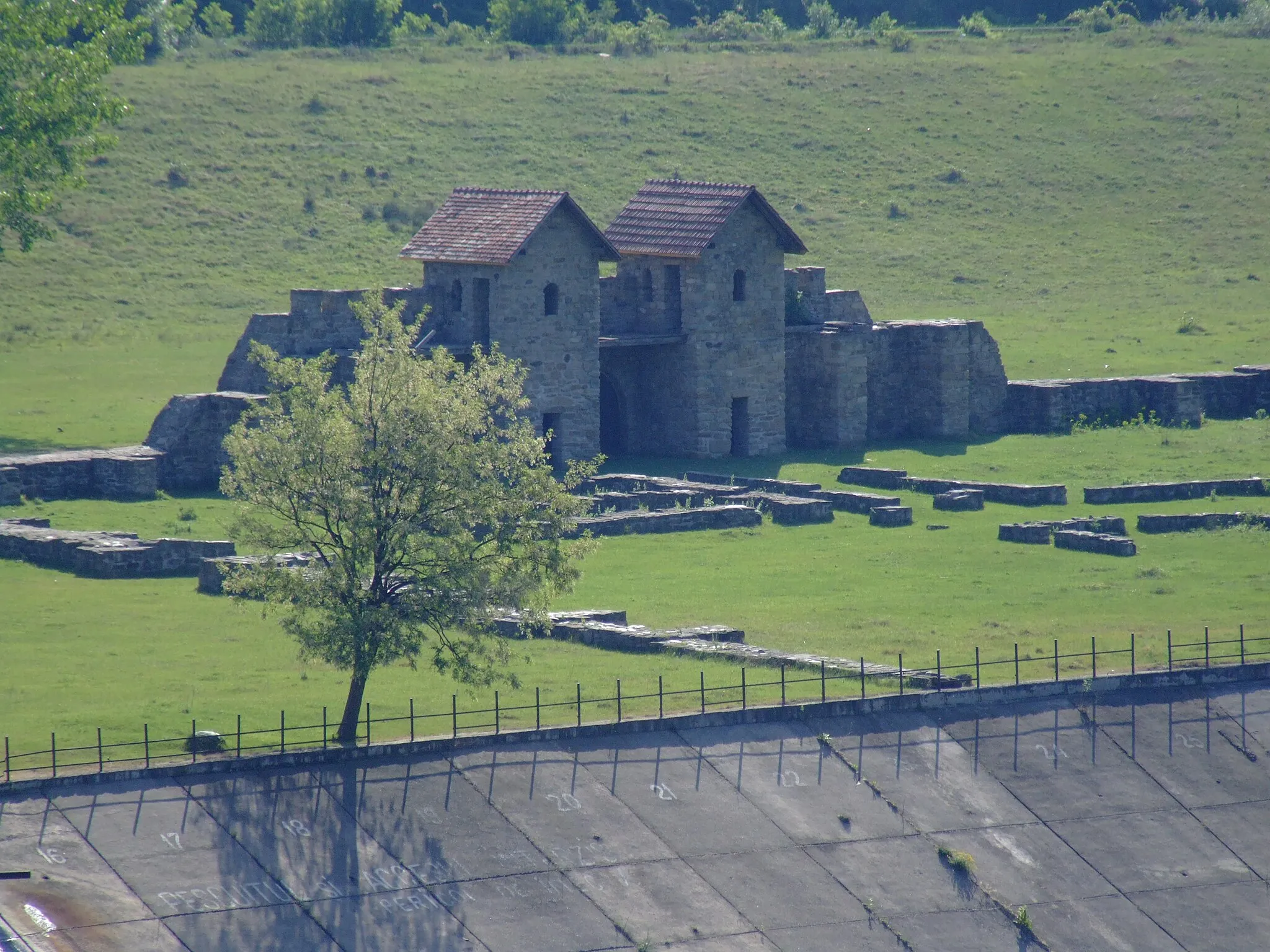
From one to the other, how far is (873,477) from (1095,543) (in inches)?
356

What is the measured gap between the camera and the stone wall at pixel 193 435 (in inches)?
1993

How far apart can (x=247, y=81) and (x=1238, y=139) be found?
39416 mm

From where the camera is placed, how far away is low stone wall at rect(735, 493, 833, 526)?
4947 cm

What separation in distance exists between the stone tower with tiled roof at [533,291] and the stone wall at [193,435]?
593 cm

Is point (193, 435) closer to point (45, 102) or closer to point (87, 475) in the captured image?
point (87, 475)

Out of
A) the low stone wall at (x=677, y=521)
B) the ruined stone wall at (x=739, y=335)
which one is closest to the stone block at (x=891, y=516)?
the low stone wall at (x=677, y=521)

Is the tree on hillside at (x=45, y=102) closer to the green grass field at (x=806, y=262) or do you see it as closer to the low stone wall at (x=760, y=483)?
the green grass field at (x=806, y=262)

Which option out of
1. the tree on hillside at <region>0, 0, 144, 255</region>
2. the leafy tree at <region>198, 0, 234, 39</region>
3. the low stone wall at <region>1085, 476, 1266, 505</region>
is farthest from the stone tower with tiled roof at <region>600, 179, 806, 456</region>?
the leafy tree at <region>198, 0, 234, 39</region>

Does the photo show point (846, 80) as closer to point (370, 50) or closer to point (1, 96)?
point (370, 50)

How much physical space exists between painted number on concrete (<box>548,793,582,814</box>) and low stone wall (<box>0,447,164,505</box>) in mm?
20997

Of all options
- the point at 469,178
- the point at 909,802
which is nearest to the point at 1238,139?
the point at 469,178

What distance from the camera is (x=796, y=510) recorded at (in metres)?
49.6

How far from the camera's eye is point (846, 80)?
99188 mm

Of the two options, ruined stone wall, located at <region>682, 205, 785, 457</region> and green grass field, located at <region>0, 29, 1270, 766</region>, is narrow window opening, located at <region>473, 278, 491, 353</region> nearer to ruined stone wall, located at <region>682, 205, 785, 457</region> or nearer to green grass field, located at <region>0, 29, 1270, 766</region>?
green grass field, located at <region>0, 29, 1270, 766</region>
